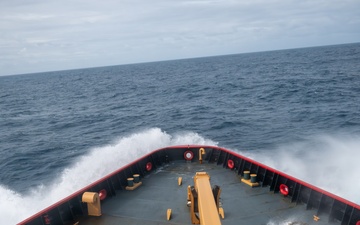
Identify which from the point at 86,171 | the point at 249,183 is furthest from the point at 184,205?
the point at 86,171

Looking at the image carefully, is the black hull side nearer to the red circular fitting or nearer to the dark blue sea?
the red circular fitting

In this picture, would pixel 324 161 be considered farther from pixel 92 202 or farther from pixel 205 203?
pixel 205 203

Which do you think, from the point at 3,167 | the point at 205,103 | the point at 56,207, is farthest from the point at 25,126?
the point at 56,207

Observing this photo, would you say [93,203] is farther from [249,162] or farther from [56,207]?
[249,162]

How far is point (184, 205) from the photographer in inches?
523

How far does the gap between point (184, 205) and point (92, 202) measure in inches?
152

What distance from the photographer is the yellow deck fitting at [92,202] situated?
39.3ft

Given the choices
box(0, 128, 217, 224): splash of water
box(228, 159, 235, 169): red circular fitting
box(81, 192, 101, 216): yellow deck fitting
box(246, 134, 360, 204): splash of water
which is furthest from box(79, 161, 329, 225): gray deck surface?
box(0, 128, 217, 224): splash of water

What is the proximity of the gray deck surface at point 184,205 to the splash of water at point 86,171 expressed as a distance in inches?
421

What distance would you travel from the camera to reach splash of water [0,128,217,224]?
22078mm

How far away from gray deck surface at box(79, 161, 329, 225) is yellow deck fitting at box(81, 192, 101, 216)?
29 centimetres

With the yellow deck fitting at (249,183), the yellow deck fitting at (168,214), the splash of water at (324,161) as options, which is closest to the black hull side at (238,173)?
the yellow deck fitting at (249,183)

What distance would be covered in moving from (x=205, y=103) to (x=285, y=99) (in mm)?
13957

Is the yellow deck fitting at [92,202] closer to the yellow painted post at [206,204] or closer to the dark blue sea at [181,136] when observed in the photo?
the yellow painted post at [206,204]
